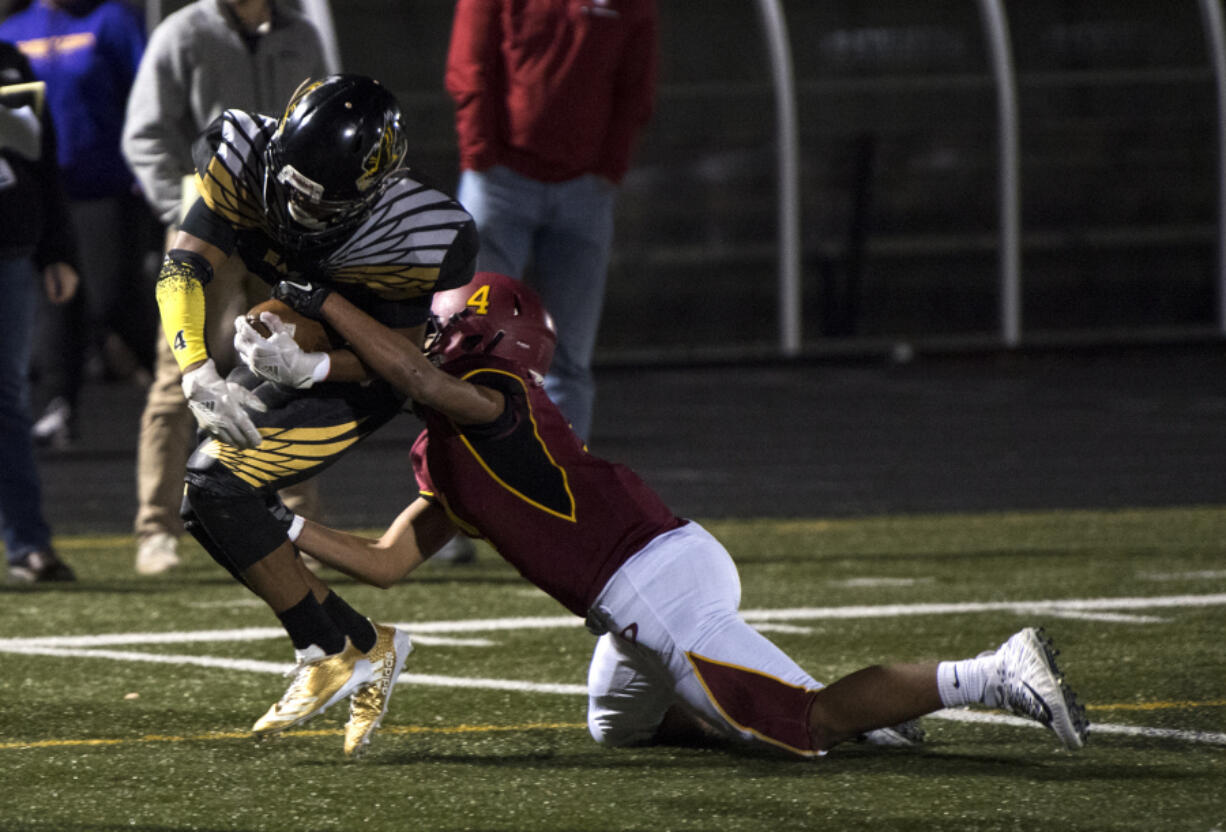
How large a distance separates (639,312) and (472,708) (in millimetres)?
11250

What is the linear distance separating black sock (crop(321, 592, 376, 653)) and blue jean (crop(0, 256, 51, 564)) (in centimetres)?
257

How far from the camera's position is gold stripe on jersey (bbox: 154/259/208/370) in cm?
441

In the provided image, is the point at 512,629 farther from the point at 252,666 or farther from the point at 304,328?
the point at 304,328

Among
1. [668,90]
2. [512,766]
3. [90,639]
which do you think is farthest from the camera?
[668,90]

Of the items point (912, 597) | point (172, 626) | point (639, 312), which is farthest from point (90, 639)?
point (639, 312)

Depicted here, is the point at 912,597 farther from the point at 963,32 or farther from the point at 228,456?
the point at 963,32

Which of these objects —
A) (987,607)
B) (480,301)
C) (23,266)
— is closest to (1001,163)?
(987,607)

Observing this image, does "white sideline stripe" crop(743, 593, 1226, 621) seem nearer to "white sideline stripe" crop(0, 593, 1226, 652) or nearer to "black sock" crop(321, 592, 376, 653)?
"white sideline stripe" crop(0, 593, 1226, 652)

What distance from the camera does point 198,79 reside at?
6684 millimetres

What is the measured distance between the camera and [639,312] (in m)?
16.0

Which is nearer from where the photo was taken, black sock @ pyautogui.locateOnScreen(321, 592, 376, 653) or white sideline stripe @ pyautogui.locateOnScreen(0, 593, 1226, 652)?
black sock @ pyautogui.locateOnScreen(321, 592, 376, 653)

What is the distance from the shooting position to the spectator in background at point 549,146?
702 cm

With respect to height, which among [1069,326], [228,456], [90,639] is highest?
[228,456]

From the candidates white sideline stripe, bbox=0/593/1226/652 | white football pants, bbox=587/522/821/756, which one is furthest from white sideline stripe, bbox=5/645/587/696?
white football pants, bbox=587/522/821/756
